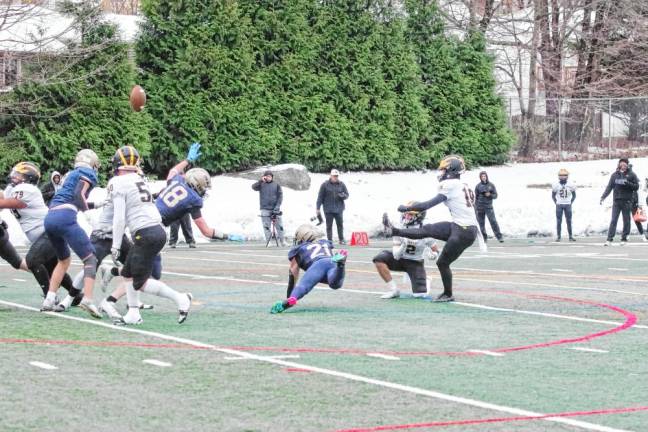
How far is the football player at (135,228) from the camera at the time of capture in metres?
12.6

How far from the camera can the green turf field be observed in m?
8.16

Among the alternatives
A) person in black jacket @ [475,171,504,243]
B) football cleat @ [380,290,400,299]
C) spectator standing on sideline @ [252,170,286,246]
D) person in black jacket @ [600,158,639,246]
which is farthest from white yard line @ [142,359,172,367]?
person in black jacket @ [475,171,504,243]

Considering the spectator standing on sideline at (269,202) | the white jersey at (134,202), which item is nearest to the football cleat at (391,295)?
the white jersey at (134,202)

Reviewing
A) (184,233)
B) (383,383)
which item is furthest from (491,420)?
(184,233)

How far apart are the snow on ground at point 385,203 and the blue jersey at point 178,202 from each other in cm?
1613

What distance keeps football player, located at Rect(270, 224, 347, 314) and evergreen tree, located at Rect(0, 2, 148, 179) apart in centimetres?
1790

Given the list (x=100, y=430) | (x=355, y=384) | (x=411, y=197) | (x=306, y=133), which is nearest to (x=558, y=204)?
(x=411, y=197)

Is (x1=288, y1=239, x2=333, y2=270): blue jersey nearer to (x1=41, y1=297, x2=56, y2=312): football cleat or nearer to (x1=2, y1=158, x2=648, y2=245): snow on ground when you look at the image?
(x1=41, y1=297, x2=56, y2=312): football cleat

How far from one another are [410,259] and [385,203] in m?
18.8

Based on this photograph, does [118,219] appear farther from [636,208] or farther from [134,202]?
[636,208]

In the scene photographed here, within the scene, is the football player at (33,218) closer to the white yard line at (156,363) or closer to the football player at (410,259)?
the football player at (410,259)

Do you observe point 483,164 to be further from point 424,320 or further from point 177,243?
point 424,320

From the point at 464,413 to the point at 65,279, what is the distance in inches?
302

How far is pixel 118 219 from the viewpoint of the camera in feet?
41.1
